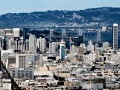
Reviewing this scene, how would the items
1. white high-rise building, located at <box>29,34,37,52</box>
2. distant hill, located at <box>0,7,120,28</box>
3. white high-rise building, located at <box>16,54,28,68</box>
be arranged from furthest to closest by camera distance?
distant hill, located at <box>0,7,120,28</box>, white high-rise building, located at <box>29,34,37,52</box>, white high-rise building, located at <box>16,54,28,68</box>

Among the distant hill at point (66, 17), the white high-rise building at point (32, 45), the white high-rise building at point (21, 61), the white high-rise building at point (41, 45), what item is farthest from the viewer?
the distant hill at point (66, 17)

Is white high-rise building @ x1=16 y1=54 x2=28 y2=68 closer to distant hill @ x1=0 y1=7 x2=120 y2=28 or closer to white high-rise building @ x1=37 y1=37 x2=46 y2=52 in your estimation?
white high-rise building @ x1=37 y1=37 x2=46 y2=52

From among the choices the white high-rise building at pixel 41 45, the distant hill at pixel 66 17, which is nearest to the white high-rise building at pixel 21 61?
the white high-rise building at pixel 41 45

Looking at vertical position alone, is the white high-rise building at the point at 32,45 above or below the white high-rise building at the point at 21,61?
below

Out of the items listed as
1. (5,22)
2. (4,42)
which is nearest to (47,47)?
(4,42)

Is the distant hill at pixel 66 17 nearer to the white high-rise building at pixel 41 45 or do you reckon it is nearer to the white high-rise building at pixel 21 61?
the white high-rise building at pixel 41 45

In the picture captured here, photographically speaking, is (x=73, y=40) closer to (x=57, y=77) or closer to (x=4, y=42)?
(x=4, y=42)

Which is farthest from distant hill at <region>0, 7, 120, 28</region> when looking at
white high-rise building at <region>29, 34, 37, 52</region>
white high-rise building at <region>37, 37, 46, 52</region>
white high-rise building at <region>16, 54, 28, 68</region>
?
white high-rise building at <region>16, 54, 28, 68</region>

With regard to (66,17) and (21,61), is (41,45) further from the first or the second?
(66,17)
